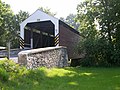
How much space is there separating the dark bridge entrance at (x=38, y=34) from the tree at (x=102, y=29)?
3290mm

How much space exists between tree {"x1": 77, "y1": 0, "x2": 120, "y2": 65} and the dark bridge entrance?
3290 mm

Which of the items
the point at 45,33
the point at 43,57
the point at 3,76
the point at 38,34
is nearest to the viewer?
the point at 3,76

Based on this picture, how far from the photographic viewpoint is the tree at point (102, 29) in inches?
683

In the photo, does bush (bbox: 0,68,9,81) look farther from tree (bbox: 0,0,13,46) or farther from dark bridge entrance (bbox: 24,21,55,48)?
tree (bbox: 0,0,13,46)

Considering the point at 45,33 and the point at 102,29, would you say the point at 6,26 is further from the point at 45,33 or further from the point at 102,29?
the point at 102,29

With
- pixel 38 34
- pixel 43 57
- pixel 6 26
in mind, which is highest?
pixel 6 26

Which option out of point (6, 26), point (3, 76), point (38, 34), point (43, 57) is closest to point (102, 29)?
point (38, 34)

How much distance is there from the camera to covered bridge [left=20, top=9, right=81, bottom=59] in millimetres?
17625

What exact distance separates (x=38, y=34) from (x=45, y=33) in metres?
1.41

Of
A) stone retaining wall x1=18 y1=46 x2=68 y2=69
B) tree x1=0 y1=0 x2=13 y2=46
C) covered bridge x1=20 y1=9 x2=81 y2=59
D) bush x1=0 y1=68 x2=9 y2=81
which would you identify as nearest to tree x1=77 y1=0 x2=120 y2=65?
covered bridge x1=20 y1=9 x2=81 y2=59

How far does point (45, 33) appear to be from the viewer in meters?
24.0

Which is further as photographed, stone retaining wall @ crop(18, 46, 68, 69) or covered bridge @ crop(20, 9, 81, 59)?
covered bridge @ crop(20, 9, 81, 59)

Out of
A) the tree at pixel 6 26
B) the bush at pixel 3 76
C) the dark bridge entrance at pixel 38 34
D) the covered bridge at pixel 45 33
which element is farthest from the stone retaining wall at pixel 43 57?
the tree at pixel 6 26

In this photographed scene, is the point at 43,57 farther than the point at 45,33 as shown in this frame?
No
